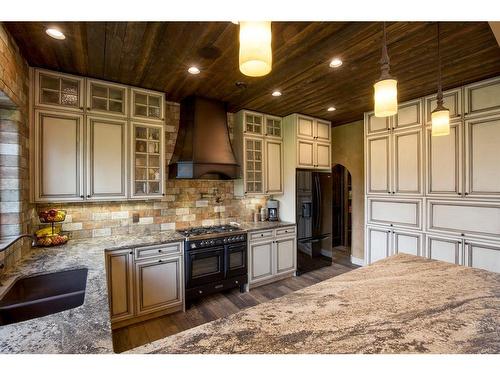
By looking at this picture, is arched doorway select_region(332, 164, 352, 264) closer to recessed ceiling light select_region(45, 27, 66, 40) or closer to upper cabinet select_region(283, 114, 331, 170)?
upper cabinet select_region(283, 114, 331, 170)

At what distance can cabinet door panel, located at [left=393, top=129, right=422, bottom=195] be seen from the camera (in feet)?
10.5

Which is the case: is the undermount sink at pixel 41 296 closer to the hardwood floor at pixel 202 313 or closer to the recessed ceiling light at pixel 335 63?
the hardwood floor at pixel 202 313

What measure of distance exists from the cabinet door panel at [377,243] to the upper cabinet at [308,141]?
1330 millimetres

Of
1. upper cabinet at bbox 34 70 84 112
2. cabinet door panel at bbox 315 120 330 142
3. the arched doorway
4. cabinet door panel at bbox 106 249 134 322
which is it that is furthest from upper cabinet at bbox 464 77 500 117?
upper cabinet at bbox 34 70 84 112

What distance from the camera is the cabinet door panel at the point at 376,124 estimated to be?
3529 millimetres

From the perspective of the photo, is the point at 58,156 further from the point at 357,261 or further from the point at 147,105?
the point at 357,261

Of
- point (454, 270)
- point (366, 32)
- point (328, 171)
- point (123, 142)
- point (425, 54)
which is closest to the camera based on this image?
point (454, 270)

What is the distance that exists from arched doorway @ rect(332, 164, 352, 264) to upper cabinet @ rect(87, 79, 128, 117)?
455cm

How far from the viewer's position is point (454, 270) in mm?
1551

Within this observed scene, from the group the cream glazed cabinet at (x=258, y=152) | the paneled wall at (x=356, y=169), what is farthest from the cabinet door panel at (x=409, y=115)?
the cream glazed cabinet at (x=258, y=152)

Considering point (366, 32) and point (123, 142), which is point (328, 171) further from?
point (123, 142)

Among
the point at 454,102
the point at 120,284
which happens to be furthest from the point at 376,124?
the point at 120,284
